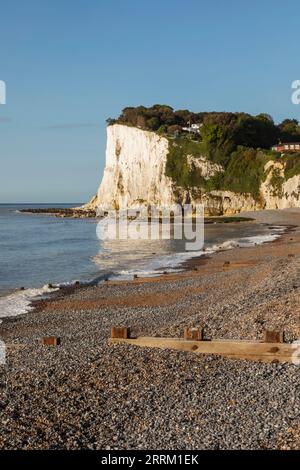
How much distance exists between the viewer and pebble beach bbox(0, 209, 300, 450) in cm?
572

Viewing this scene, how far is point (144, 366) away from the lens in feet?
25.5

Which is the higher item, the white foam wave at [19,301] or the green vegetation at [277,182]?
the green vegetation at [277,182]

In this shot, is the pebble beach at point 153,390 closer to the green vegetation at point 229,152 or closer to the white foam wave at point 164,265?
the white foam wave at point 164,265

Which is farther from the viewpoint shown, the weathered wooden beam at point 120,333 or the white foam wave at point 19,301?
the white foam wave at point 19,301

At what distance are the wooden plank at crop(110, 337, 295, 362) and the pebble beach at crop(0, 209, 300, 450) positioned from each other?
0.15 meters

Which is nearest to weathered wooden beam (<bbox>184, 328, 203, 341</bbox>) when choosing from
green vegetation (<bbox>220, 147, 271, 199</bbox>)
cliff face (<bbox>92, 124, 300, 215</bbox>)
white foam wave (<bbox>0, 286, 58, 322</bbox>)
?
white foam wave (<bbox>0, 286, 58, 322</bbox>)

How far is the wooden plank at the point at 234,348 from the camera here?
7750 mm

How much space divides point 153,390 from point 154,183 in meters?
84.2

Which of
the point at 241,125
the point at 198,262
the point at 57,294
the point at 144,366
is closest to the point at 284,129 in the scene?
the point at 241,125

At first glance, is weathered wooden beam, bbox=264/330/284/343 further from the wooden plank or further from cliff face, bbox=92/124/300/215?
cliff face, bbox=92/124/300/215

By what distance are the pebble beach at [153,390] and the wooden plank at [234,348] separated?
0.51 feet

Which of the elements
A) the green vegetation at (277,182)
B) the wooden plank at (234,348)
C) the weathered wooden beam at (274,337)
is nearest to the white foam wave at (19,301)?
the wooden plank at (234,348)
